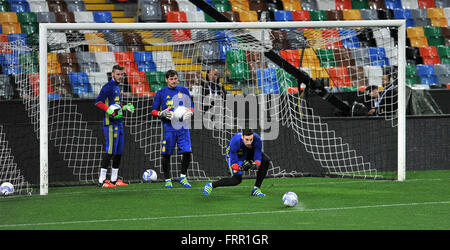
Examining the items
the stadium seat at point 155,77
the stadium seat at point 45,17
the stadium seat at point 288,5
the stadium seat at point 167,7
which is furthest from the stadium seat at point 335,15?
the stadium seat at point 45,17

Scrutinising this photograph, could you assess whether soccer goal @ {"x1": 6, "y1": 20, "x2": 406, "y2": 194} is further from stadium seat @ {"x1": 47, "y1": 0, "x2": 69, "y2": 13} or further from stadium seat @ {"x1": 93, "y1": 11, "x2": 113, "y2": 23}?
stadium seat @ {"x1": 47, "y1": 0, "x2": 69, "y2": 13}

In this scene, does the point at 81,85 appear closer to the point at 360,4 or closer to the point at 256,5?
the point at 256,5

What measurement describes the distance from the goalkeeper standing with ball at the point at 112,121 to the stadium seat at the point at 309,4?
367 inches

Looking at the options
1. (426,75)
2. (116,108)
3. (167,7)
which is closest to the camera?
(116,108)

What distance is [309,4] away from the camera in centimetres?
1855

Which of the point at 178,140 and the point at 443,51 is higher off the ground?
the point at 443,51

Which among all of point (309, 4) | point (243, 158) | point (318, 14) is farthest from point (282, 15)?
point (243, 158)

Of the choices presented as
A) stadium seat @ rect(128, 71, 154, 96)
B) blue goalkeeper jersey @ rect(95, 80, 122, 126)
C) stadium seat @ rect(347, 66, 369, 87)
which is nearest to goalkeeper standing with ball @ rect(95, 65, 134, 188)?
blue goalkeeper jersey @ rect(95, 80, 122, 126)

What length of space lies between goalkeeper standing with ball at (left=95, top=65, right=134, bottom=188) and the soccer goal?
72cm

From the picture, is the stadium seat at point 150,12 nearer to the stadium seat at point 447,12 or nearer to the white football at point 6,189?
the white football at point 6,189

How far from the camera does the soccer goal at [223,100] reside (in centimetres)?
1078

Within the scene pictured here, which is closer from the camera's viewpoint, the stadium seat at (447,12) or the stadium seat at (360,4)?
the stadium seat at (360,4)

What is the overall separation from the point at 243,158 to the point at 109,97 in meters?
2.50
